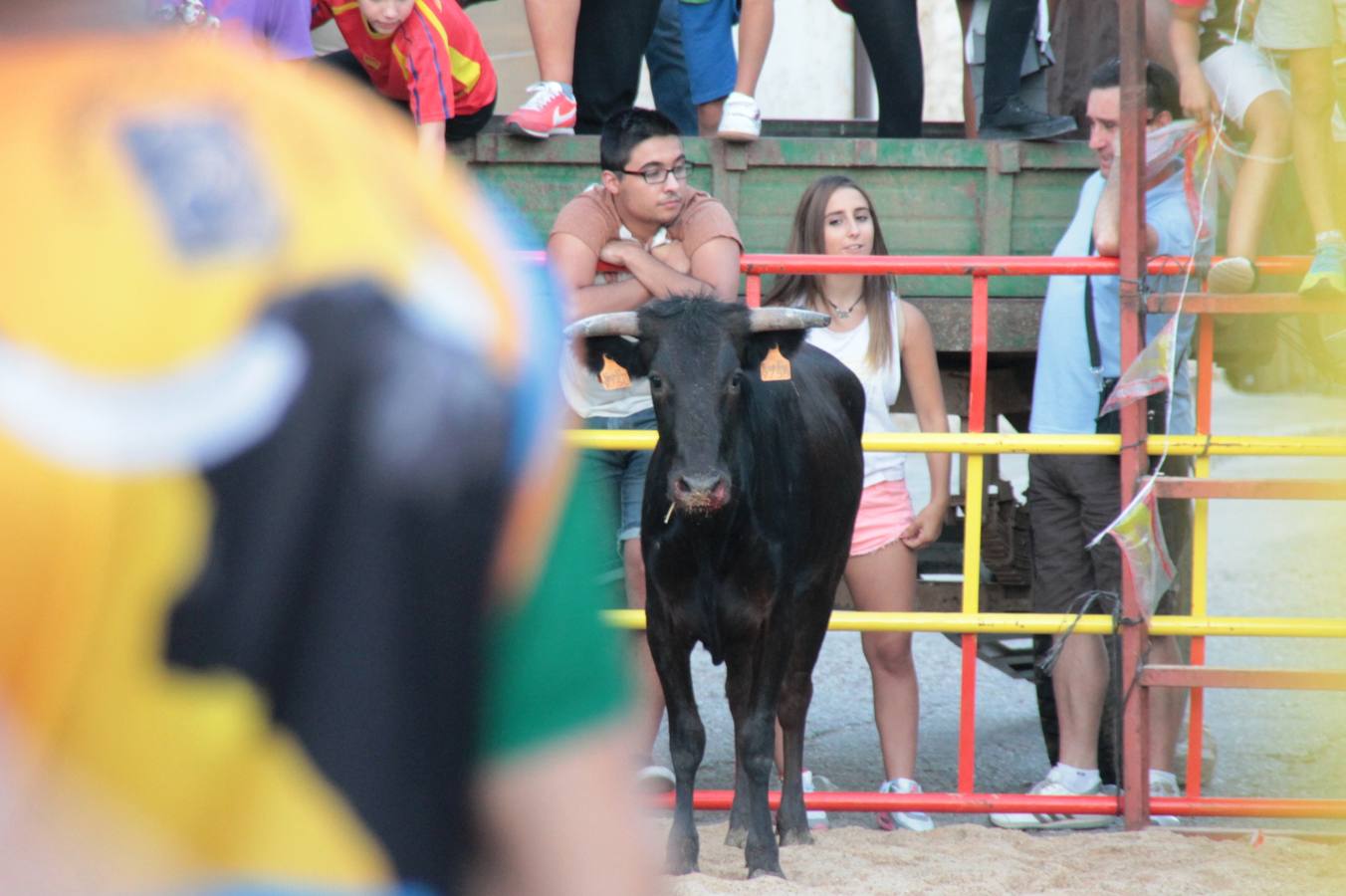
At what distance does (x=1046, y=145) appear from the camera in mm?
5820

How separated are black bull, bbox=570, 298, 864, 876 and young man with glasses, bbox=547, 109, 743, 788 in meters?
0.28

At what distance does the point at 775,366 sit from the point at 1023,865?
1552 millimetres

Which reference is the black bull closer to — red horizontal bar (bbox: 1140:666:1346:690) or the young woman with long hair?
the young woman with long hair

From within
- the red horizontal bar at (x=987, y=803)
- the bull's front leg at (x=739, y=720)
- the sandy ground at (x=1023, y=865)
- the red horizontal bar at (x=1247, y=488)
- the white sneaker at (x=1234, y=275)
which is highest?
the white sneaker at (x=1234, y=275)

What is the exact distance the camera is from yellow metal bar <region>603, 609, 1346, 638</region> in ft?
15.5

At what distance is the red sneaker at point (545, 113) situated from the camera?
5594 mm

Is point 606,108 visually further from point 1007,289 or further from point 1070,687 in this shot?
point 1070,687

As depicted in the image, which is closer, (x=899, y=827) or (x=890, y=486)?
(x=899, y=827)

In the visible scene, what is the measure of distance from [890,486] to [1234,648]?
12.2 ft

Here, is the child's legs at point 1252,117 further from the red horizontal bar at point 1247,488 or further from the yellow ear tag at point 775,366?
the yellow ear tag at point 775,366

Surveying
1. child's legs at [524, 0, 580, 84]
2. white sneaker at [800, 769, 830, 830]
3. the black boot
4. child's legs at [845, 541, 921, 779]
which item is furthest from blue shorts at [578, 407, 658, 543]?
the black boot

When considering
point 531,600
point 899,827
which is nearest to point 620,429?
point 899,827

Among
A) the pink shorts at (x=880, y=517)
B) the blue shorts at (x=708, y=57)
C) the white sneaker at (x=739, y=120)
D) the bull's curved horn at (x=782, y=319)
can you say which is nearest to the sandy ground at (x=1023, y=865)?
the pink shorts at (x=880, y=517)

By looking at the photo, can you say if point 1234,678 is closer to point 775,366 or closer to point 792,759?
point 792,759
